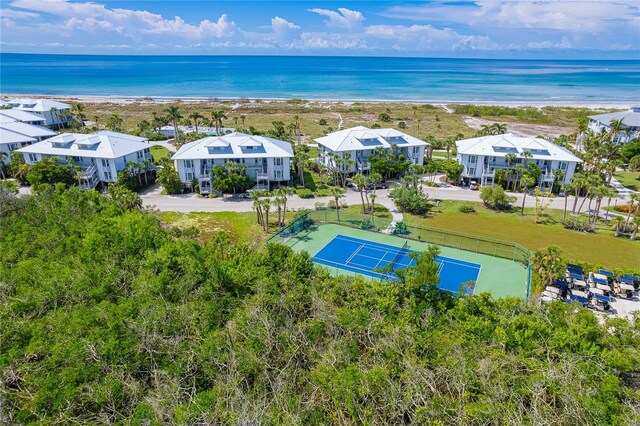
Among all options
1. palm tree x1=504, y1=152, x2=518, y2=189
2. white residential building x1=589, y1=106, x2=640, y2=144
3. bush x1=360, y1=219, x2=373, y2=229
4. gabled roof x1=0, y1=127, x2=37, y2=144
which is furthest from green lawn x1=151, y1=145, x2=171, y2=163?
white residential building x1=589, y1=106, x2=640, y2=144

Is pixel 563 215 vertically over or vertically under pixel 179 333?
under

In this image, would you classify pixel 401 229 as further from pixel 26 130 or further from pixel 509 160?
pixel 26 130

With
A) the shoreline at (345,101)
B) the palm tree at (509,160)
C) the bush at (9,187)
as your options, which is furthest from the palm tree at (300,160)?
the shoreline at (345,101)

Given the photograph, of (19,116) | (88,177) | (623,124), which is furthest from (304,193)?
(623,124)

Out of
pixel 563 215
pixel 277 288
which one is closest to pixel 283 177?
pixel 277 288

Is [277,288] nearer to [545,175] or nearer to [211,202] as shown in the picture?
[211,202]

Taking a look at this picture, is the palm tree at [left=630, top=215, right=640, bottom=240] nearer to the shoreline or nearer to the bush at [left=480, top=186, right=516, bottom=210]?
the bush at [left=480, top=186, right=516, bottom=210]
